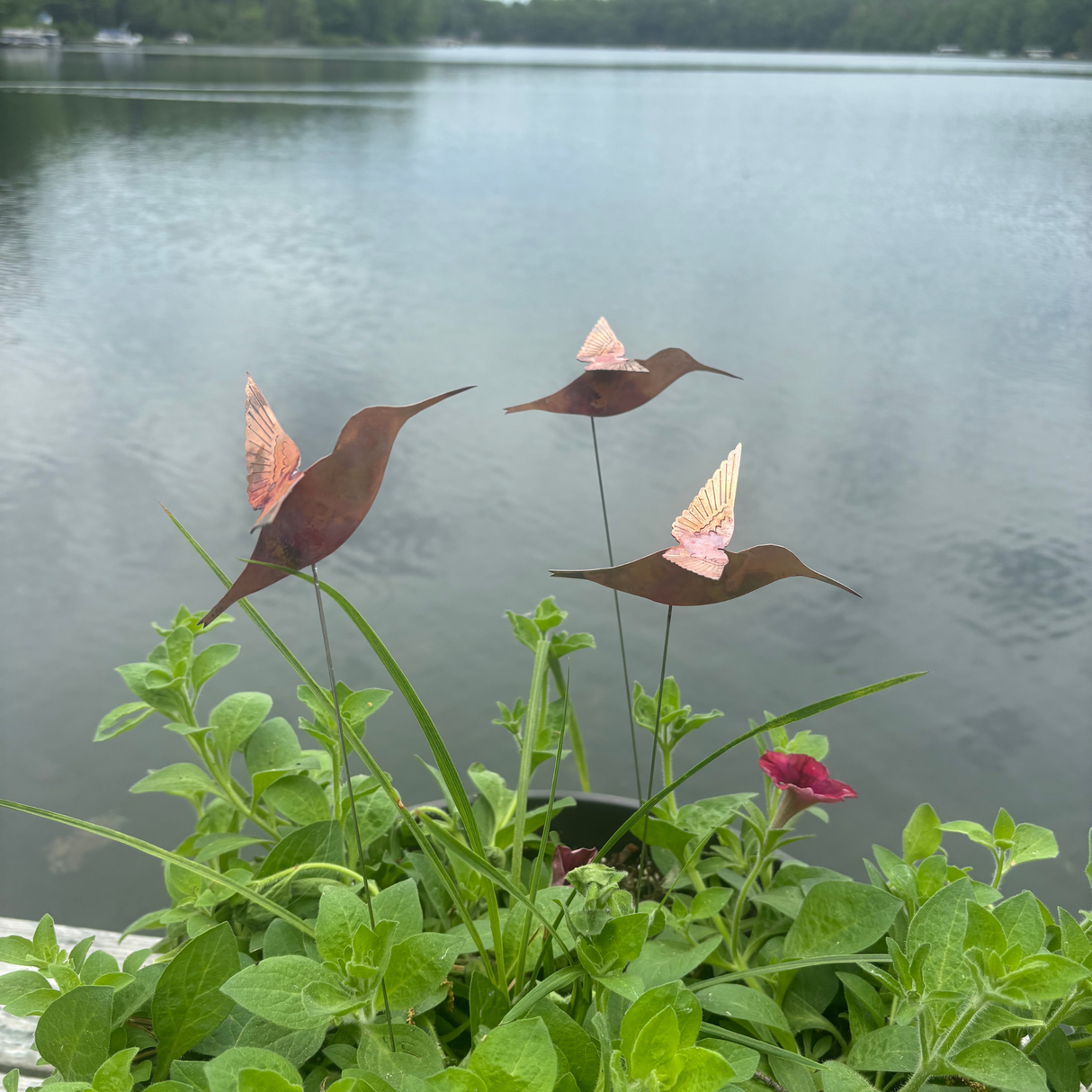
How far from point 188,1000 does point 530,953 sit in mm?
163

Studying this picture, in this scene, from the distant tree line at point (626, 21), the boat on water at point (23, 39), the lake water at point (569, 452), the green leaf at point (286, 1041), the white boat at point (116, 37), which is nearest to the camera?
the green leaf at point (286, 1041)

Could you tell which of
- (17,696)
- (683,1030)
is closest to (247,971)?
(683,1030)

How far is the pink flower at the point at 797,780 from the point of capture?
409mm

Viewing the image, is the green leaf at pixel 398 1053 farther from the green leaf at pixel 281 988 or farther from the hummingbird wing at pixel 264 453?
the hummingbird wing at pixel 264 453

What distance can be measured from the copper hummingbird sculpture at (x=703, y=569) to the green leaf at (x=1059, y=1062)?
9.8 inches

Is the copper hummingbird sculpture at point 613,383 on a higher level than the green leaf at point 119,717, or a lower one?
higher

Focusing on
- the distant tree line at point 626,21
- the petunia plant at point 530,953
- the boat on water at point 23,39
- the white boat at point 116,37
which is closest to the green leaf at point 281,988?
the petunia plant at point 530,953

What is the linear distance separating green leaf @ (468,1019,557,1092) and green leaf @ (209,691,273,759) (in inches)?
11.7

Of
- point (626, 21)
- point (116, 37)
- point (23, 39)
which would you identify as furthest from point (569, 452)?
point (626, 21)

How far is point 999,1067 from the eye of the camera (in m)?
0.30

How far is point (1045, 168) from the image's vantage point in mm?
4250

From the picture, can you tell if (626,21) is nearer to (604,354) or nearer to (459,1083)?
(604,354)

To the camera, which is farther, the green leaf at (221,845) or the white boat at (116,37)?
the white boat at (116,37)

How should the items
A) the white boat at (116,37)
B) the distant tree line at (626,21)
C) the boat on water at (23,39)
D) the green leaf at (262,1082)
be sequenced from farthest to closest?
the white boat at (116,37) < the boat on water at (23,39) < the distant tree line at (626,21) < the green leaf at (262,1082)
